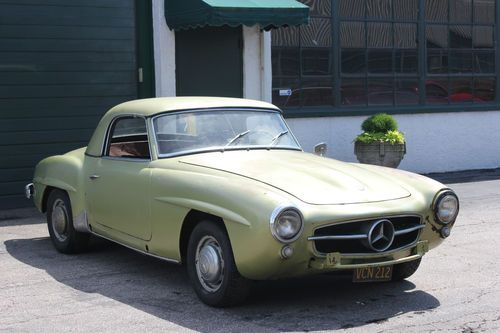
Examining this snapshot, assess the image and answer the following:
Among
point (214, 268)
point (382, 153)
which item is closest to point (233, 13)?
point (382, 153)

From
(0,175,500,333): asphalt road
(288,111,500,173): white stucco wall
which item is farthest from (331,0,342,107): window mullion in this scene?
(0,175,500,333): asphalt road

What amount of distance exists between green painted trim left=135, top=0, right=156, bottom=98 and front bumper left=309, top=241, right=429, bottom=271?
6.66m

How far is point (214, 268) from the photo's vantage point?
5.37 metres

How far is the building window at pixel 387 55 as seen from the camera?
12883mm

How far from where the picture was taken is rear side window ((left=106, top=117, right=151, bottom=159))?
6531mm

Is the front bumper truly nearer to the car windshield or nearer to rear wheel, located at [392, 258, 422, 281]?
rear wheel, located at [392, 258, 422, 281]

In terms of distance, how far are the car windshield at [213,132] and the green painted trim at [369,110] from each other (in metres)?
5.85

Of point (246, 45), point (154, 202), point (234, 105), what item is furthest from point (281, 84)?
point (154, 202)

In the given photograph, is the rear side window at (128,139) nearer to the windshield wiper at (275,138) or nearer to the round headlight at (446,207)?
the windshield wiper at (275,138)

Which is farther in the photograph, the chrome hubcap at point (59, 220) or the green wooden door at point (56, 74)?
the green wooden door at point (56, 74)

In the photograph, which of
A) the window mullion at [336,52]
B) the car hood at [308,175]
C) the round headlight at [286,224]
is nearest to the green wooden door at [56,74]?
the window mullion at [336,52]

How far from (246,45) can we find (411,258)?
23.9 feet

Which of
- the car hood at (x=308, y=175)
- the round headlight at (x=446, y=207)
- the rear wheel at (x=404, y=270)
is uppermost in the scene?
the car hood at (x=308, y=175)

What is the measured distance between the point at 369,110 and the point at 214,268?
8608mm
